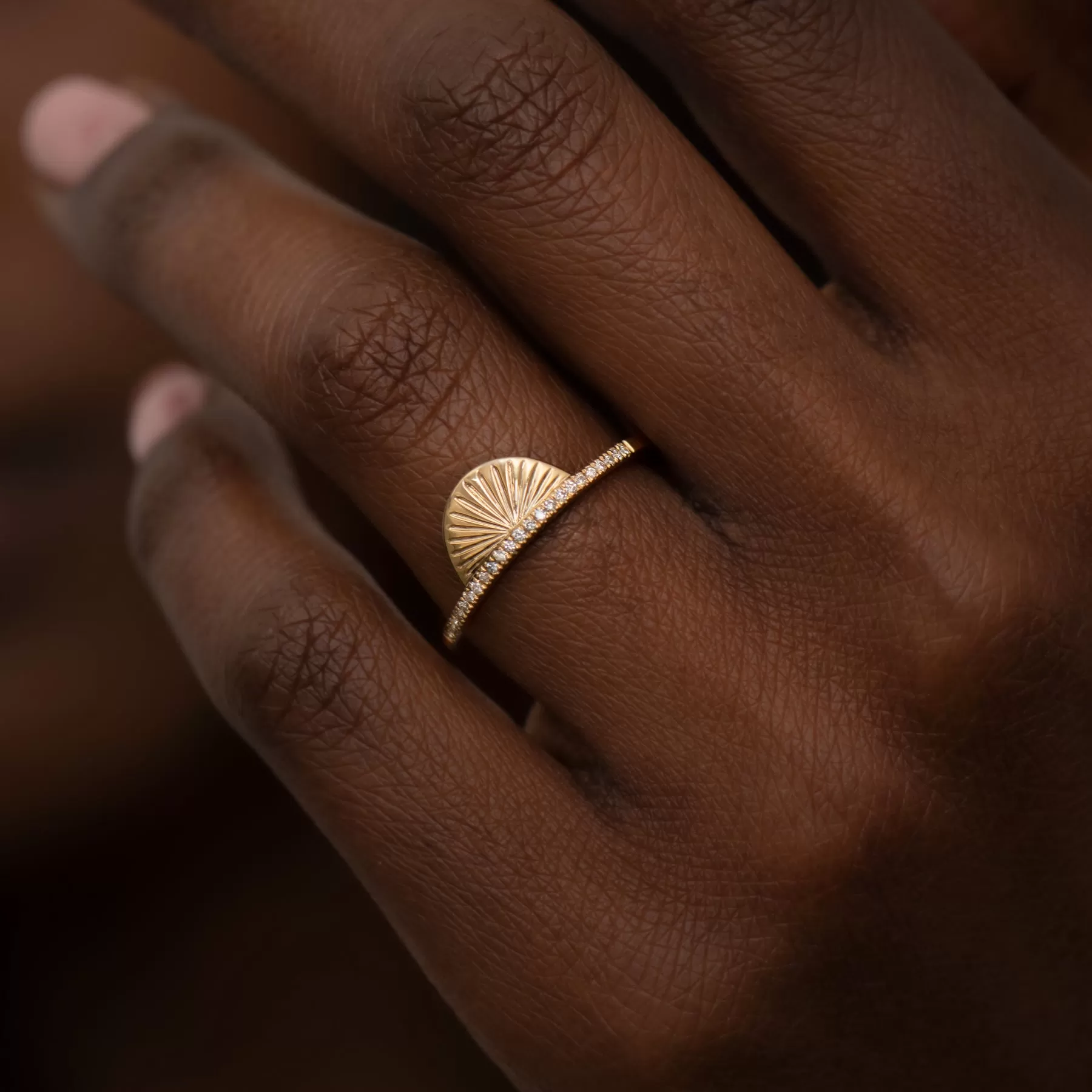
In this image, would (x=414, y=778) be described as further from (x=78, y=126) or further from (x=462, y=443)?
(x=78, y=126)

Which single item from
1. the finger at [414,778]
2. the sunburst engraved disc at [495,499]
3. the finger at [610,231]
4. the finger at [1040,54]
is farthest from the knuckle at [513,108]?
the finger at [1040,54]

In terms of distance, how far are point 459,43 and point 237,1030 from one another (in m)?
0.99

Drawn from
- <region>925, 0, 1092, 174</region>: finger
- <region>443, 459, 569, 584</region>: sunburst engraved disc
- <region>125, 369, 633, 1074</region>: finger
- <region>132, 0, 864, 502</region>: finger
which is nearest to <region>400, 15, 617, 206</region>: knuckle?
<region>132, 0, 864, 502</region>: finger

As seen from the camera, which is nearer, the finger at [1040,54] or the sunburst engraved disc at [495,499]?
the sunburst engraved disc at [495,499]

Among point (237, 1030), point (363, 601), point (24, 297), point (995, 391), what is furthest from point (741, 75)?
point (237, 1030)

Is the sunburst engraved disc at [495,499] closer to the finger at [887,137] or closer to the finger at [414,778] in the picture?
the finger at [414,778]

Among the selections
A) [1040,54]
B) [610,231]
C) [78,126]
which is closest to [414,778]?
[610,231]

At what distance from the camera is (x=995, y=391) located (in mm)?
756

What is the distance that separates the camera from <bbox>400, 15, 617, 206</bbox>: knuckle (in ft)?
2.40

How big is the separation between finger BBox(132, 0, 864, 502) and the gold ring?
3.2 inches

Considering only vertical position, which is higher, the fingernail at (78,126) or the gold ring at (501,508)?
the fingernail at (78,126)

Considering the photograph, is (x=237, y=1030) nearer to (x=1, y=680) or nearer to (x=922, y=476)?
(x=1, y=680)

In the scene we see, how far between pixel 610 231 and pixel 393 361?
0.17 metres

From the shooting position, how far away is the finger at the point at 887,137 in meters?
0.76
